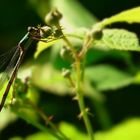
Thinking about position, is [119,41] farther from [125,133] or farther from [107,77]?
[107,77]

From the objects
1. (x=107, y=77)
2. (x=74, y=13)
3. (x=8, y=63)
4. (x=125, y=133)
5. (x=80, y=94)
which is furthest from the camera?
(x=74, y=13)

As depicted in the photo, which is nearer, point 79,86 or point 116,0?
point 79,86

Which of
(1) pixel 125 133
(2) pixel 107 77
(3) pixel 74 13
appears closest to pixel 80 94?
(1) pixel 125 133

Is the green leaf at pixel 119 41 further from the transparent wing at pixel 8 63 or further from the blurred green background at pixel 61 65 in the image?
the blurred green background at pixel 61 65

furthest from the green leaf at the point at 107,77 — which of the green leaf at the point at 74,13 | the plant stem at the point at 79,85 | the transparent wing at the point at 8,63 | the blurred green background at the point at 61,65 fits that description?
the plant stem at the point at 79,85

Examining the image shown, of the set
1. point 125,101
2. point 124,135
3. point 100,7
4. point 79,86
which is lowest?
point 125,101

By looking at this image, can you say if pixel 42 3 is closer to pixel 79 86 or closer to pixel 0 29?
pixel 0 29

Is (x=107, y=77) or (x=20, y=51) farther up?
(x=20, y=51)

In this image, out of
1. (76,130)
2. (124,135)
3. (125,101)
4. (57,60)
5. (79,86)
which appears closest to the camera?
(79,86)

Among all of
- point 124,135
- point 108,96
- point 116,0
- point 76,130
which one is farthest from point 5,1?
point 124,135
